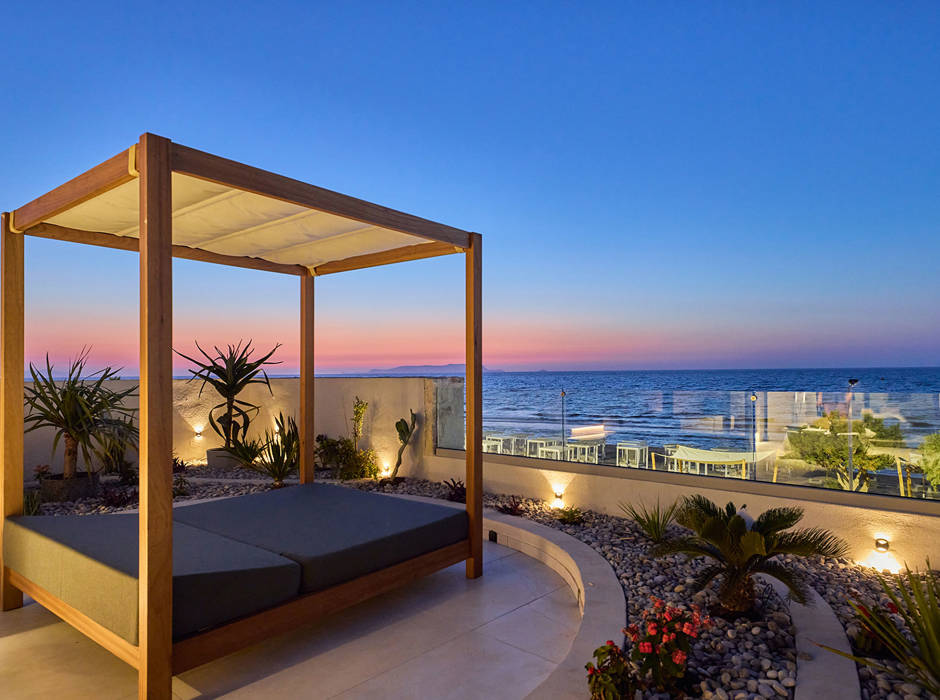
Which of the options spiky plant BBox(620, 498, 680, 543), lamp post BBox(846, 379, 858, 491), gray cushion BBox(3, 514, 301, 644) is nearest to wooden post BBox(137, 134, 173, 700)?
gray cushion BBox(3, 514, 301, 644)

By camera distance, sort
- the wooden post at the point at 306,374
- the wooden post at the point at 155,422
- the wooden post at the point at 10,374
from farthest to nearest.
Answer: the wooden post at the point at 306,374 → the wooden post at the point at 10,374 → the wooden post at the point at 155,422

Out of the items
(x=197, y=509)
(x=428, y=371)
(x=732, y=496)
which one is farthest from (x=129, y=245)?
(x=428, y=371)

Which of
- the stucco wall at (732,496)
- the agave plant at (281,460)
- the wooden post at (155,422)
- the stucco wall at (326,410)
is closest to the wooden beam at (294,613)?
the wooden post at (155,422)

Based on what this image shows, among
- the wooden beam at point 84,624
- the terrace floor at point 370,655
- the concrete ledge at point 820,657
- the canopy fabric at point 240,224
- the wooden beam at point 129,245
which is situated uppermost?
the canopy fabric at point 240,224

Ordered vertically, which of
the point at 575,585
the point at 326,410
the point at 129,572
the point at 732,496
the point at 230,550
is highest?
the point at 326,410

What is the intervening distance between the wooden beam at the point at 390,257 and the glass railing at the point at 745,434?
245cm

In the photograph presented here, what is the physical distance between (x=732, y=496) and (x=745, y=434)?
2.21 ft

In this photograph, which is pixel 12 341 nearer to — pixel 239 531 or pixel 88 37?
pixel 239 531

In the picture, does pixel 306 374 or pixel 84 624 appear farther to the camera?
pixel 306 374

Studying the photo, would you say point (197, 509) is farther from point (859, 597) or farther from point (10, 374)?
point (859, 597)

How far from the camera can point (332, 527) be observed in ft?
11.3

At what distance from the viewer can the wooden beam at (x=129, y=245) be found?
3381 millimetres

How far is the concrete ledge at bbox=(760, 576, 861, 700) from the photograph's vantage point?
2.09 metres

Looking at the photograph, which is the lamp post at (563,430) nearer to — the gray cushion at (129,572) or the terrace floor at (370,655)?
the terrace floor at (370,655)
